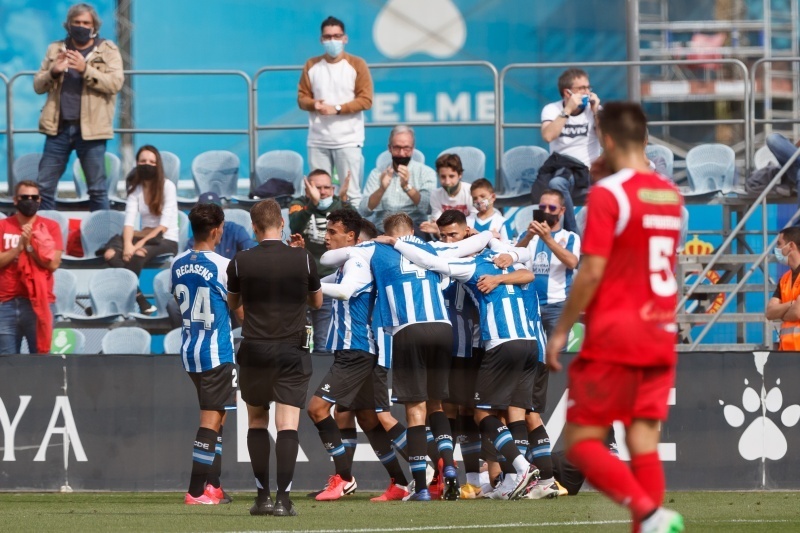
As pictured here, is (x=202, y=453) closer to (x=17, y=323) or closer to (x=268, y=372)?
(x=268, y=372)

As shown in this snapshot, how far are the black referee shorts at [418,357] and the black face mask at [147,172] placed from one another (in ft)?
13.5

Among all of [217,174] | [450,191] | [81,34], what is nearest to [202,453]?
[450,191]

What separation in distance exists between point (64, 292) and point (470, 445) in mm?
4955

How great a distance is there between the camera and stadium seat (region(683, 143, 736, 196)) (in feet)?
46.1

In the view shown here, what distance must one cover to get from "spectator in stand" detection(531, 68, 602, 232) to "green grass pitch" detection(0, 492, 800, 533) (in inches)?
152

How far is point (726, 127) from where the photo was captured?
55.8 feet

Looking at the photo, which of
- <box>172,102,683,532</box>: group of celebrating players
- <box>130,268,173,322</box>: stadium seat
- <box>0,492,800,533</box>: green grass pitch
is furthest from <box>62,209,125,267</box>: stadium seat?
<box>172,102,683,532</box>: group of celebrating players

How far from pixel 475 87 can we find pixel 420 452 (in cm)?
810

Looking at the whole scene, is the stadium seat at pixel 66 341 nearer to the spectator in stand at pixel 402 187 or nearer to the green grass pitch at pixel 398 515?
the green grass pitch at pixel 398 515

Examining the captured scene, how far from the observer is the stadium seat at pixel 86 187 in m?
14.1

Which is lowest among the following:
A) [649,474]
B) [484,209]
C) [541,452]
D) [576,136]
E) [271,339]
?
[541,452]

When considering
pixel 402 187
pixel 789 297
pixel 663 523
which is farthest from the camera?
pixel 402 187

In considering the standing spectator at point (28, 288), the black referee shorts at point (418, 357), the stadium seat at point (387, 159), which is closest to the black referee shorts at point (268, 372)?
the black referee shorts at point (418, 357)

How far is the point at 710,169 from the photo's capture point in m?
14.2
